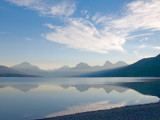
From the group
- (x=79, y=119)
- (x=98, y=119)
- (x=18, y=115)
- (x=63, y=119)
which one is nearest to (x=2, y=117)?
(x=18, y=115)

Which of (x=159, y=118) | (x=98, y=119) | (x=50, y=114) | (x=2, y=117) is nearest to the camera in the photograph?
(x=159, y=118)

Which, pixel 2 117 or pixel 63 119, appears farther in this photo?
pixel 2 117

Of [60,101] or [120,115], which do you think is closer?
[120,115]

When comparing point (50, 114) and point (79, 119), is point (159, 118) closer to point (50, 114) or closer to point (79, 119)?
point (79, 119)

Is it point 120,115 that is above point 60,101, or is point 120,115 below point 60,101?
below

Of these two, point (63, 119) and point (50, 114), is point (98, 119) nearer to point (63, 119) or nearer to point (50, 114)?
point (63, 119)

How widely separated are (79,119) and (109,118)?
4185mm

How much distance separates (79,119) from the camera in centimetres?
2609

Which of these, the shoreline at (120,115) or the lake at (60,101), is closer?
the shoreline at (120,115)

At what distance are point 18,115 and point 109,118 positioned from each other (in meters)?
17.4

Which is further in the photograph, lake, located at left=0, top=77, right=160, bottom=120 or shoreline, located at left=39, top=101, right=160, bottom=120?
lake, located at left=0, top=77, right=160, bottom=120

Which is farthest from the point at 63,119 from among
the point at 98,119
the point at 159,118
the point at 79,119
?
the point at 159,118

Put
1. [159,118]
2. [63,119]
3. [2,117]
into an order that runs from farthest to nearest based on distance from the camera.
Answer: [2,117] < [63,119] < [159,118]

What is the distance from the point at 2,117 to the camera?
3167 centimetres
